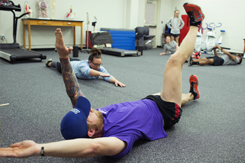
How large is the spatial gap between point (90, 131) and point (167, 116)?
59 cm

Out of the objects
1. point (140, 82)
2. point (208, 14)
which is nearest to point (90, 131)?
point (140, 82)

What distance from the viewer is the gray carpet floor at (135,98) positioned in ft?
4.47

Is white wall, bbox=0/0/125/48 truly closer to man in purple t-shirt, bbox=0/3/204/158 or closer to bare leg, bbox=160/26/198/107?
man in purple t-shirt, bbox=0/3/204/158

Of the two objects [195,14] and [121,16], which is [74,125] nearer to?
[195,14]

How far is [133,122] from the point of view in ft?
4.38

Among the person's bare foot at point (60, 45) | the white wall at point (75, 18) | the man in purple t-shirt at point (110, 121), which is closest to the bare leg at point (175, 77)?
the man in purple t-shirt at point (110, 121)

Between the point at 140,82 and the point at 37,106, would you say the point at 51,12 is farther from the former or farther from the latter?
the point at 37,106

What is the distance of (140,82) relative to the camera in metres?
3.12

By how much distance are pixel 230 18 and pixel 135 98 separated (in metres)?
6.66

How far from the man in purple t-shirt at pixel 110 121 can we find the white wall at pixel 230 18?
6686mm

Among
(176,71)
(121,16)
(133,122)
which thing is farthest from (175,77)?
(121,16)

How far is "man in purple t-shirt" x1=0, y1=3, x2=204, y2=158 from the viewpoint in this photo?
0.93m

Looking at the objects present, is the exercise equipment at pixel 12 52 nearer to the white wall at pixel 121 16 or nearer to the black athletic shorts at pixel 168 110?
the white wall at pixel 121 16

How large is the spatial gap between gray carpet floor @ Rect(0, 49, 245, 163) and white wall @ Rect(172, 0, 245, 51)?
465cm
